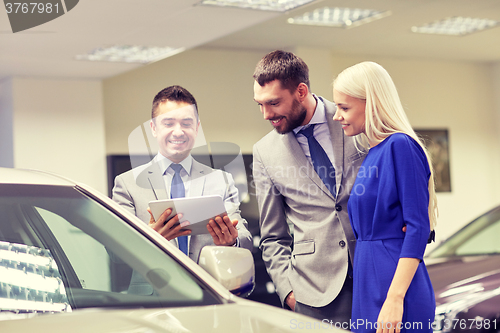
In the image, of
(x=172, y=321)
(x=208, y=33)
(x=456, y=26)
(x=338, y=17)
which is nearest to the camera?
(x=172, y=321)

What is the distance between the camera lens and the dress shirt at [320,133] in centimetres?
204

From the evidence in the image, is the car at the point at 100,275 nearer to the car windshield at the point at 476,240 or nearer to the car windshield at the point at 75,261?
the car windshield at the point at 75,261

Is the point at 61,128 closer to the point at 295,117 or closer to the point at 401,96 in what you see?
the point at 295,117

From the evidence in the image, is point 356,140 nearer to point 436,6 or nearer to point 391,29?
point 436,6

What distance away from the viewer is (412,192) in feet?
5.27

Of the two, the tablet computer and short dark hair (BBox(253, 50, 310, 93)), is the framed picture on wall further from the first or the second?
the tablet computer

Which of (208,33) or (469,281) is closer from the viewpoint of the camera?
(469,281)

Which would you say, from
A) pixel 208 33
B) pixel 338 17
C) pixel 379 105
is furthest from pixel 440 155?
pixel 379 105

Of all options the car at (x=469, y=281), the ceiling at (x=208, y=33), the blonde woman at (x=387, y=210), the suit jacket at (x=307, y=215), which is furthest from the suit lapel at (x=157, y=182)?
the ceiling at (x=208, y=33)

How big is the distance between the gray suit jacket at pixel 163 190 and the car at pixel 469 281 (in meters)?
1.41

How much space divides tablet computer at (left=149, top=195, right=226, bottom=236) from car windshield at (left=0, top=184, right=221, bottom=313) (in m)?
0.31

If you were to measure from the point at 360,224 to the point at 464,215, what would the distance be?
22.8ft

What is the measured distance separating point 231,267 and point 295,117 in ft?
2.46

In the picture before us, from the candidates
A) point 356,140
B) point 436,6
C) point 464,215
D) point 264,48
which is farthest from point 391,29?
point 356,140
